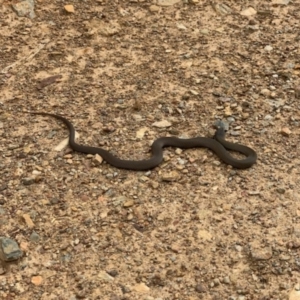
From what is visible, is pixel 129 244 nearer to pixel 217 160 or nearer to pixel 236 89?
pixel 217 160

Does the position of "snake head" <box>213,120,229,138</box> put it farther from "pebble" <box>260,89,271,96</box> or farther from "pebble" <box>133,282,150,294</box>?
"pebble" <box>133,282,150,294</box>

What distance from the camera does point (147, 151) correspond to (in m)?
5.70

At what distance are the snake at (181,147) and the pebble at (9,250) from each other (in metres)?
1.30

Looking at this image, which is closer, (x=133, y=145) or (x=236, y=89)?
(x=133, y=145)

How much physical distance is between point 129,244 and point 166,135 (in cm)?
157

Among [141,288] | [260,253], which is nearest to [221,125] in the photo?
[260,253]

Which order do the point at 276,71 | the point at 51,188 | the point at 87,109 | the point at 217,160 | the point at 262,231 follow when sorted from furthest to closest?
the point at 276,71 → the point at 87,109 → the point at 217,160 → the point at 51,188 → the point at 262,231

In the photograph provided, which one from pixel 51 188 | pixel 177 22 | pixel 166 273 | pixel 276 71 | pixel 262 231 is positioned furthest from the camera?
pixel 177 22

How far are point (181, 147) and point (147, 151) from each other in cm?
34

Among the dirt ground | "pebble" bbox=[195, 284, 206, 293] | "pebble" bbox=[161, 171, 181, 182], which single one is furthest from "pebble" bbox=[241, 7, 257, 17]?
"pebble" bbox=[195, 284, 206, 293]

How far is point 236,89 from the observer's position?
6496 millimetres

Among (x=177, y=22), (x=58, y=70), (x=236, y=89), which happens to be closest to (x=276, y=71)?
(x=236, y=89)

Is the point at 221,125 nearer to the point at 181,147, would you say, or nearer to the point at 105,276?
the point at 181,147

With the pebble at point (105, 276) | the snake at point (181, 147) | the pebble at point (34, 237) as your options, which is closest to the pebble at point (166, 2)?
the snake at point (181, 147)
